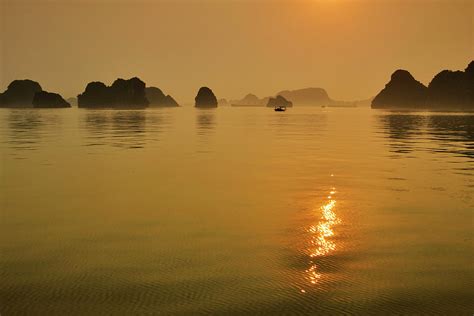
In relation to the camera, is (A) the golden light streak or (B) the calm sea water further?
(A) the golden light streak

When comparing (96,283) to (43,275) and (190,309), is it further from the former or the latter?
(190,309)

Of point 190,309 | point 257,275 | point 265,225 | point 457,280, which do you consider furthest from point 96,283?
point 457,280

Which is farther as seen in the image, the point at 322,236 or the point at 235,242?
the point at 322,236

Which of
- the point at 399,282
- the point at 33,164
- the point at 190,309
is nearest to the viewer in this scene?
the point at 190,309

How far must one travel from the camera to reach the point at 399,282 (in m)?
8.96

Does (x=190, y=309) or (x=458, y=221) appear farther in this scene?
(x=458, y=221)

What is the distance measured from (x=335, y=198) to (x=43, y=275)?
10979 millimetres

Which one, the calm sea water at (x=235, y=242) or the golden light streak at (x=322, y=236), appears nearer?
the calm sea water at (x=235, y=242)

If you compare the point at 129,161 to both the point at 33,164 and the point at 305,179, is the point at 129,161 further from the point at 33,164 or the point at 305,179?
the point at 305,179

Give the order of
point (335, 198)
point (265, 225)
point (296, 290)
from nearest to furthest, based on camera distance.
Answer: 1. point (296, 290)
2. point (265, 225)
3. point (335, 198)

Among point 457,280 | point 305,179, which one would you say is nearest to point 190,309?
point 457,280

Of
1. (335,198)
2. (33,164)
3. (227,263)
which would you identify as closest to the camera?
(227,263)

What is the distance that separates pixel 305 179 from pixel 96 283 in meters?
14.6

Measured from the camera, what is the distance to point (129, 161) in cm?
2836
